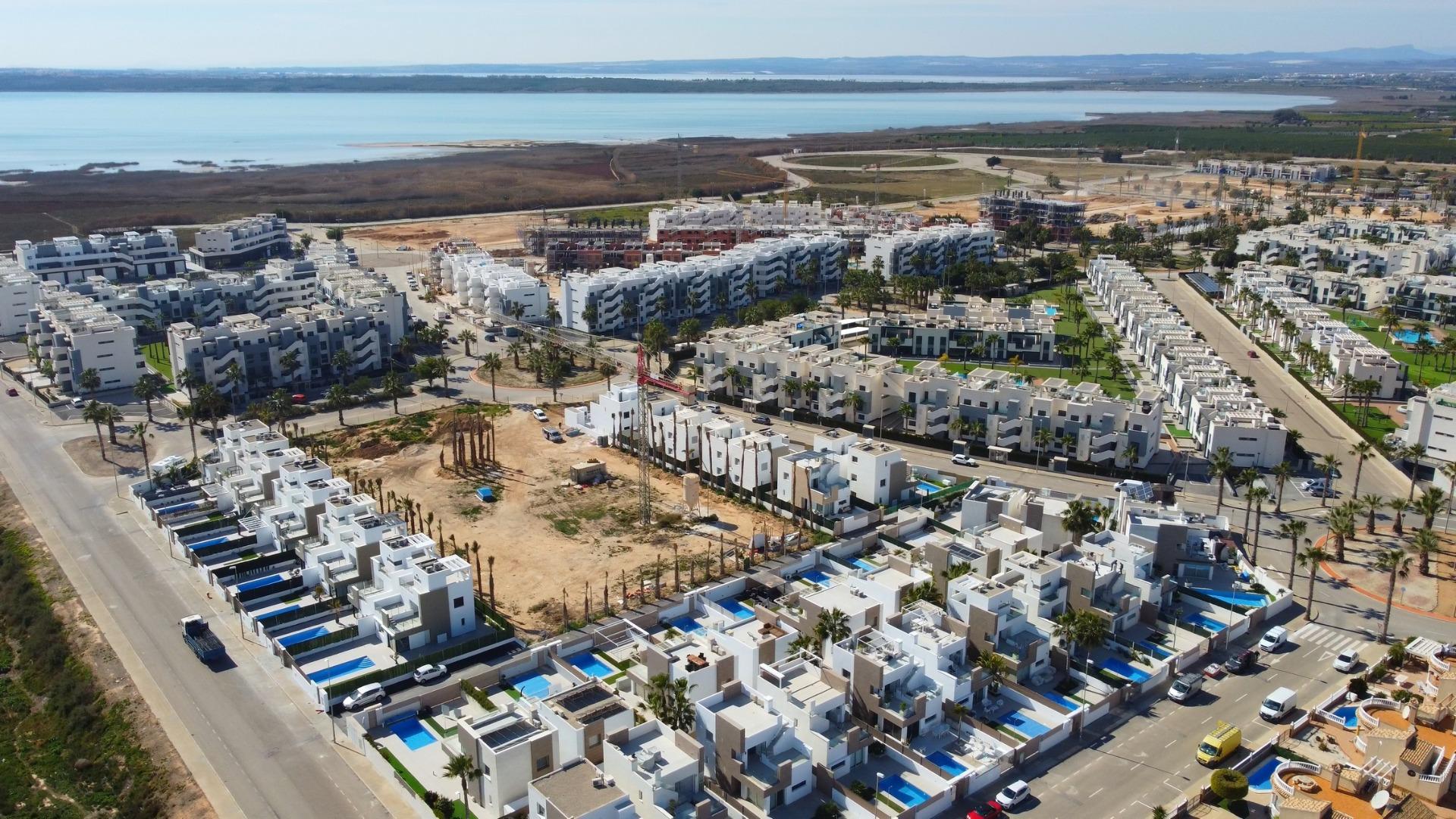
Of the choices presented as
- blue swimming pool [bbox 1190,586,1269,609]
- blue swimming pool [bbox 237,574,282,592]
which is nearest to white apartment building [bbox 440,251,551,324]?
blue swimming pool [bbox 237,574,282,592]

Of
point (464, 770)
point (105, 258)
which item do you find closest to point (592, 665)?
point (464, 770)

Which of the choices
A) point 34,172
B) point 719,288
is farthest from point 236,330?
point 34,172

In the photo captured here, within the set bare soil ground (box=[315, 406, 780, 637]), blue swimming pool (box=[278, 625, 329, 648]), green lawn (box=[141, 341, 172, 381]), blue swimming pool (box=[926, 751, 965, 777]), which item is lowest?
blue swimming pool (box=[926, 751, 965, 777])

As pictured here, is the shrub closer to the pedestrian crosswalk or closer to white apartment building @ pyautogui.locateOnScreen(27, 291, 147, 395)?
the pedestrian crosswalk

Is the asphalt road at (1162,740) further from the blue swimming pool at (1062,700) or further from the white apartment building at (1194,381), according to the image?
the white apartment building at (1194,381)

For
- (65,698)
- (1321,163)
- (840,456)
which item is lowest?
(65,698)

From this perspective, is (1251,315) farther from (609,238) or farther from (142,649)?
(142,649)
